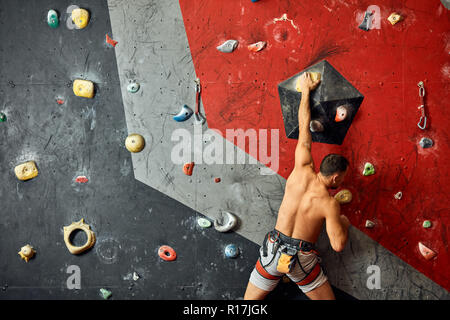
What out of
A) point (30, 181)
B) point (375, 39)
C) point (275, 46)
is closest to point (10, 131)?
point (30, 181)

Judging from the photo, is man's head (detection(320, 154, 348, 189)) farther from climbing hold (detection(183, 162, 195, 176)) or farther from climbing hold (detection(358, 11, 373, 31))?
climbing hold (detection(358, 11, 373, 31))

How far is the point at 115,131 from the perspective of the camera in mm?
2662

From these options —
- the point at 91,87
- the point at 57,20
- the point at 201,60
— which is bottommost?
the point at 91,87

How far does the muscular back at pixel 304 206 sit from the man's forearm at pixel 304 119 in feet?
0.75

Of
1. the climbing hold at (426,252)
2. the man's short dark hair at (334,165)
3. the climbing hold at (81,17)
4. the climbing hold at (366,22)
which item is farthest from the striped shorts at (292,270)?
the climbing hold at (81,17)

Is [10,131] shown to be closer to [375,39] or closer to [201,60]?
[201,60]

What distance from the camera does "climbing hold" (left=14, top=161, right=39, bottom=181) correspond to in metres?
2.68

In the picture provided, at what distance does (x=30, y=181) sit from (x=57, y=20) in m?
1.45

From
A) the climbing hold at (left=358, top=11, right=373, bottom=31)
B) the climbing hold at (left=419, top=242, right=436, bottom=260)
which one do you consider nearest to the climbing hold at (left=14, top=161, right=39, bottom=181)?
the climbing hold at (left=358, top=11, right=373, bottom=31)

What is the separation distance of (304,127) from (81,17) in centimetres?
213

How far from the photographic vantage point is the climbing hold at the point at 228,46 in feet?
8.31

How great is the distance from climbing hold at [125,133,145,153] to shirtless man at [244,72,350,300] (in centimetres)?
129

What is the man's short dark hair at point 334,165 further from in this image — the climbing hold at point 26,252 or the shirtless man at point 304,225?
the climbing hold at point 26,252

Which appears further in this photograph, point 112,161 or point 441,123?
point 112,161
